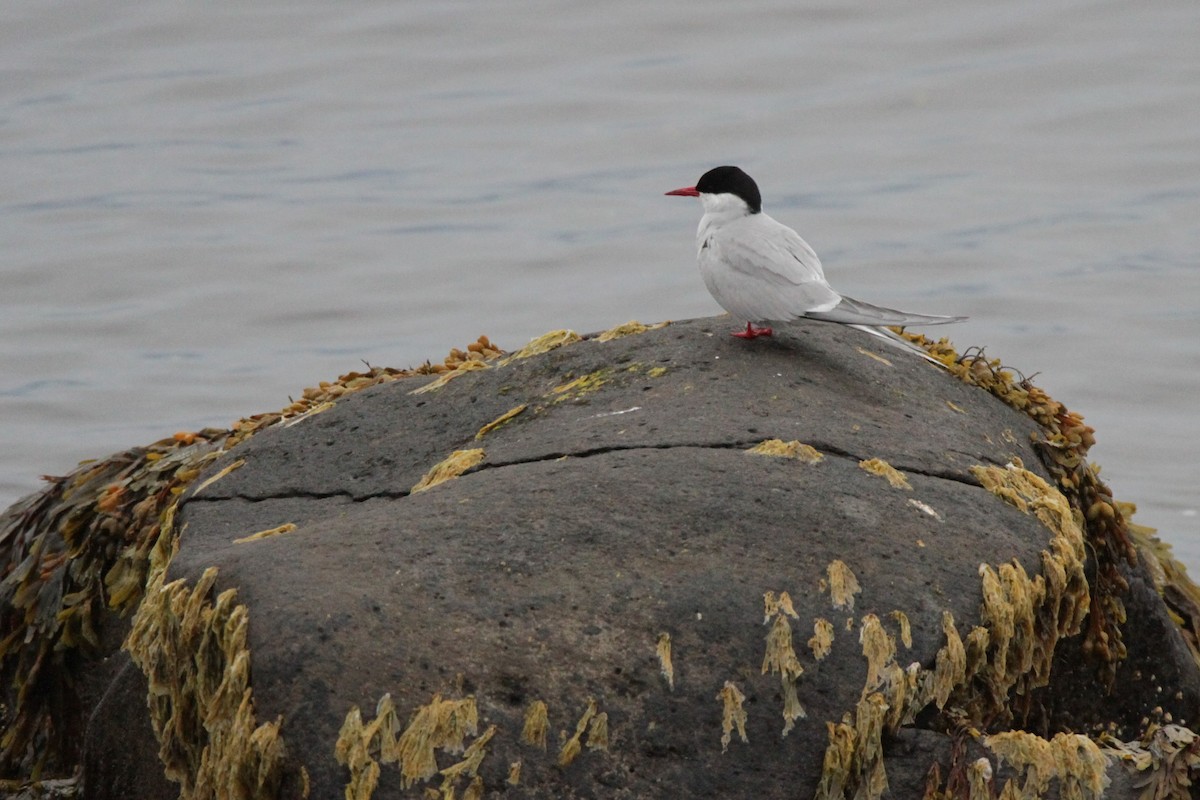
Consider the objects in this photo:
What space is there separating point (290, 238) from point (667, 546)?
46.3 feet

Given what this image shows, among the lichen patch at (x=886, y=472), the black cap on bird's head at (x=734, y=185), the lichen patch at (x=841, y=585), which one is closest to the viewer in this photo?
the lichen patch at (x=841, y=585)

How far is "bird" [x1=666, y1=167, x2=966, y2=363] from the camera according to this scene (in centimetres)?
523

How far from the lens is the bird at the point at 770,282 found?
17.2 feet

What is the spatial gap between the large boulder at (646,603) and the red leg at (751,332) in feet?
0.33

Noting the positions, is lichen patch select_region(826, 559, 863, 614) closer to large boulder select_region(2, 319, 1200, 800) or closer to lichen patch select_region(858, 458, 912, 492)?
large boulder select_region(2, 319, 1200, 800)

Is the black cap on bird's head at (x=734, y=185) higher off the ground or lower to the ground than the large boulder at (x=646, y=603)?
higher

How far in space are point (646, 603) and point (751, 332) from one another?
5.48 feet

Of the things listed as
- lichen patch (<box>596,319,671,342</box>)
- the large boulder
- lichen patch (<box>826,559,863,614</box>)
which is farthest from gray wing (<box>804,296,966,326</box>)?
lichen patch (<box>826,559,863,614</box>)

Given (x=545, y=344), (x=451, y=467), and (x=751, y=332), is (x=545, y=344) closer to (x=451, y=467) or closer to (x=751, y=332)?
(x=751, y=332)

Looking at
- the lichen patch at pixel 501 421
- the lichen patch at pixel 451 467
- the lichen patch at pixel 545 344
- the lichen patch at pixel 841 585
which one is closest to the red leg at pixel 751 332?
the lichen patch at pixel 545 344

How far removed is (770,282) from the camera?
211 inches

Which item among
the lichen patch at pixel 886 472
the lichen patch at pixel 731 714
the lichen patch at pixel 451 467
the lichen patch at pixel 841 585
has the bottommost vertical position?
the lichen patch at pixel 731 714

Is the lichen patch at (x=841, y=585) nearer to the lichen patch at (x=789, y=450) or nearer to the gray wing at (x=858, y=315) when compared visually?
the lichen patch at (x=789, y=450)

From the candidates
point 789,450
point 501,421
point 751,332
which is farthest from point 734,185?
point 789,450
